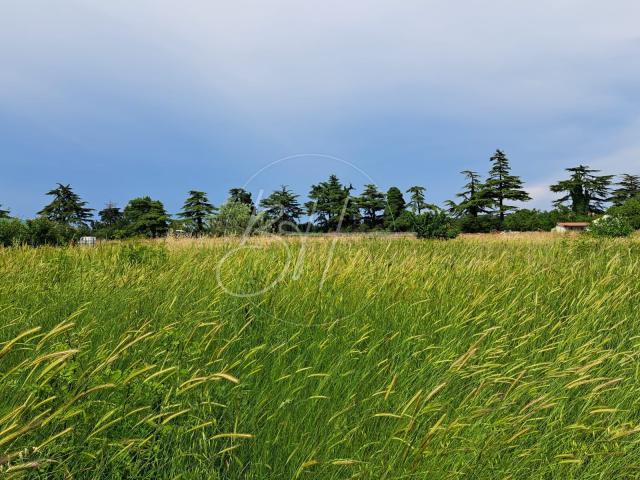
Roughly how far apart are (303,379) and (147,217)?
64.8 metres

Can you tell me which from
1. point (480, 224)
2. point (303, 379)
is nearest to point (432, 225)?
point (303, 379)

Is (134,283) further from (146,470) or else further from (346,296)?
(146,470)

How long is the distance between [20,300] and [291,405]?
10.2 feet

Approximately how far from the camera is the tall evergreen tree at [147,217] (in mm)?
61969

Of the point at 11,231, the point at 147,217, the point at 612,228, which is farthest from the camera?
the point at 147,217

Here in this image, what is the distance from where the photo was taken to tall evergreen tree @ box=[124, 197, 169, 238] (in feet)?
203

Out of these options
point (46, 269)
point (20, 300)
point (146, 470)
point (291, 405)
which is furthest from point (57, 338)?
point (46, 269)

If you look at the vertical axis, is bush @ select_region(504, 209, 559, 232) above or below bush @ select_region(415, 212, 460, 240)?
above

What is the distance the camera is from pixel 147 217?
62.5 metres

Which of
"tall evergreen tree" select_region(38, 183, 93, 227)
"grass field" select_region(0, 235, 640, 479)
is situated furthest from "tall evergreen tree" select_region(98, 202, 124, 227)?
"grass field" select_region(0, 235, 640, 479)

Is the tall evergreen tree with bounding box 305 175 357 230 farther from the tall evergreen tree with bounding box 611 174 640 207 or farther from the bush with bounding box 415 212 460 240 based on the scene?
the tall evergreen tree with bounding box 611 174 640 207

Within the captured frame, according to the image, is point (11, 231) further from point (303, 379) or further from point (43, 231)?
point (303, 379)

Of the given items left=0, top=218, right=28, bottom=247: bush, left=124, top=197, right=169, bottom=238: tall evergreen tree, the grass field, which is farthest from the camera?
left=124, top=197, right=169, bottom=238: tall evergreen tree

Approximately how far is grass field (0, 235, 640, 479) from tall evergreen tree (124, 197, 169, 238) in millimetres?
59710
